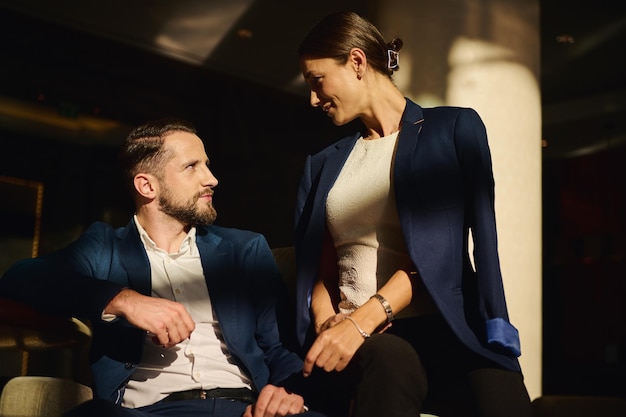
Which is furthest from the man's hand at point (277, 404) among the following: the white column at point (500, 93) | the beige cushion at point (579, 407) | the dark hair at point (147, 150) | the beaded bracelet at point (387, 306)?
the white column at point (500, 93)

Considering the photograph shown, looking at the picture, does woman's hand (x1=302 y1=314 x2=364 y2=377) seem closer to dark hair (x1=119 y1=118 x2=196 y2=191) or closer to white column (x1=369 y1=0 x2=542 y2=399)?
dark hair (x1=119 y1=118 x2=196 y2=191)

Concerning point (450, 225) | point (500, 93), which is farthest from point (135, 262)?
point (500, 93)

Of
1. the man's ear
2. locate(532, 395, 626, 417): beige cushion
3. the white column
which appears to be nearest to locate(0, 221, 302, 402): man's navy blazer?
the man's ear

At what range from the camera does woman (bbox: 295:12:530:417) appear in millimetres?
1780

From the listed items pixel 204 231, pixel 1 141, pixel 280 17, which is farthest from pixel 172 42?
pixel 204 231

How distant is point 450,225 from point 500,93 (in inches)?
66.4

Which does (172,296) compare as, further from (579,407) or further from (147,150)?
(579,407)

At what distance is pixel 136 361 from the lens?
217 centimetres

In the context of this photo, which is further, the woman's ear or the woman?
the woman's ear

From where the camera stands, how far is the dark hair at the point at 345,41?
7.06 ft

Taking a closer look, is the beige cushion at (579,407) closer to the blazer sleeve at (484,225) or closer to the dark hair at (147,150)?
the blazer sleeve at (484,225)

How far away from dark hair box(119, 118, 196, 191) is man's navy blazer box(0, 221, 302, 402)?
0.67 feet

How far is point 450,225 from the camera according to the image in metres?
1.98

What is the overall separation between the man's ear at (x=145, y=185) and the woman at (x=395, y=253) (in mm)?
477
